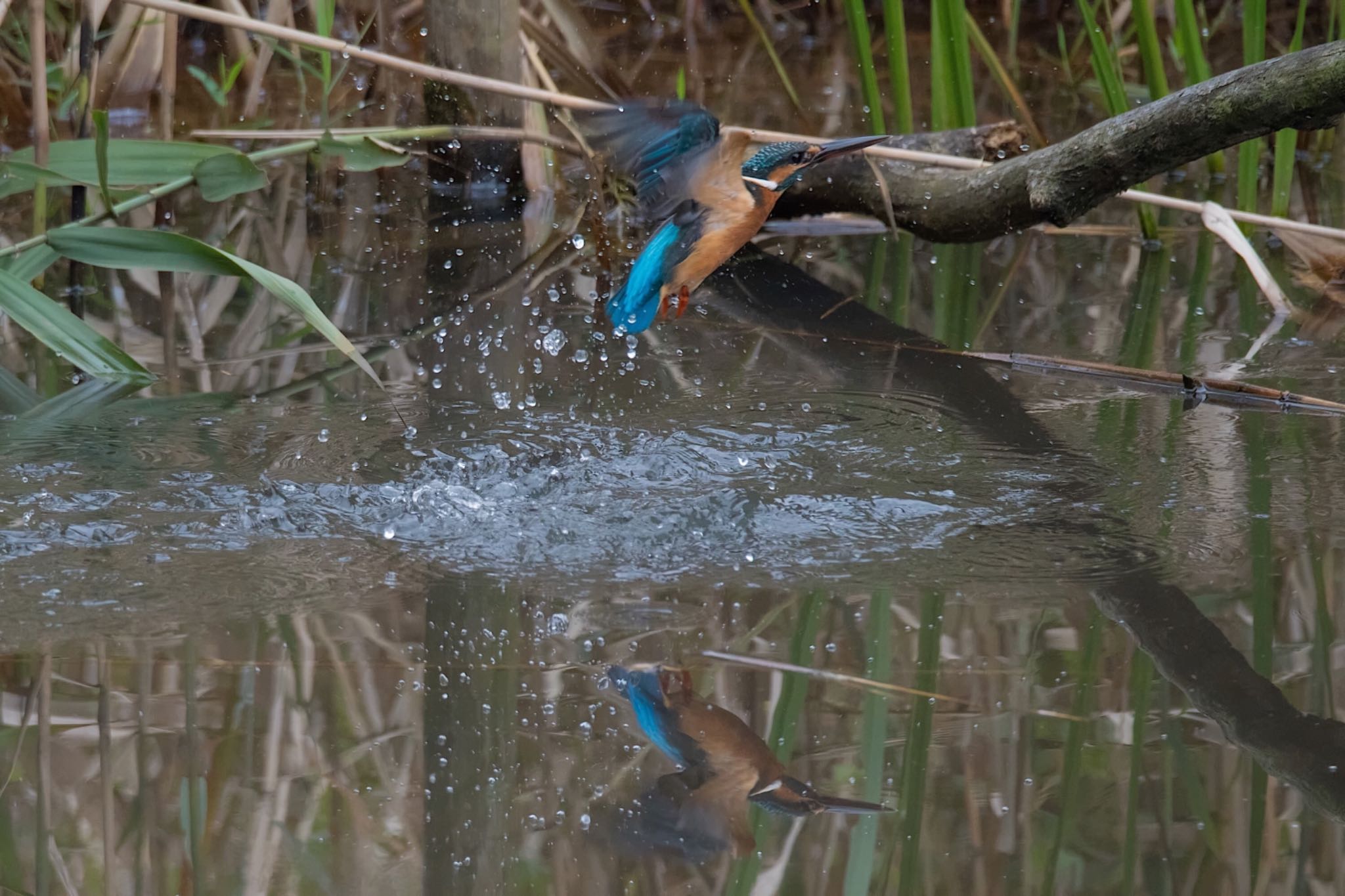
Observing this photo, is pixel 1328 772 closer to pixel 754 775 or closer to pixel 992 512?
pixel 754 775

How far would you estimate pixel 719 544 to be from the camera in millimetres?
1920

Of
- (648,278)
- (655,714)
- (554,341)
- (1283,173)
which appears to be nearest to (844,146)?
(648,278)

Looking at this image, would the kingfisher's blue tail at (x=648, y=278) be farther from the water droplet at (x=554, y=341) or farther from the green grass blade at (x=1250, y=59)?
the green grass blade at (x=1250, y=59)

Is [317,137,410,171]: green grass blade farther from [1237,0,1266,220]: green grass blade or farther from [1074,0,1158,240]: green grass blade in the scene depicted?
[1237,0,1266,220]: green grass blade

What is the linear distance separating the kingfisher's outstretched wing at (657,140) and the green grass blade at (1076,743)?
90cm

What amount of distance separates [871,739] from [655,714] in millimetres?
223

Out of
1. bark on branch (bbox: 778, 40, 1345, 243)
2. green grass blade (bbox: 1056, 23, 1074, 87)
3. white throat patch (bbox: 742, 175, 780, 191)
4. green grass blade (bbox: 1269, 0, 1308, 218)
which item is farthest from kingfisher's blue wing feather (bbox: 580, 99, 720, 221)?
green grass blade (bbox: 1056, 23, 1074, 87)

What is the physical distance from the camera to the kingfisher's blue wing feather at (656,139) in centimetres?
211

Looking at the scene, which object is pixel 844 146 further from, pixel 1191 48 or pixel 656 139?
pixel 1191 48

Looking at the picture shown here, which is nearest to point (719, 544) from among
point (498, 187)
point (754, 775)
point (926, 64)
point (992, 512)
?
point (992, 512)

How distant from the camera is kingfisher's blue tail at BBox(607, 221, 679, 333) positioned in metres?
2.36

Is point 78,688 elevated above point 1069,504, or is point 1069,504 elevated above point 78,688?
point 1069,504

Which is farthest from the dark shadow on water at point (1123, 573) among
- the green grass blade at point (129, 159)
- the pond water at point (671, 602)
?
the green grass blade at point (129, 159)

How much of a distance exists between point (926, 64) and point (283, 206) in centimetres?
298
